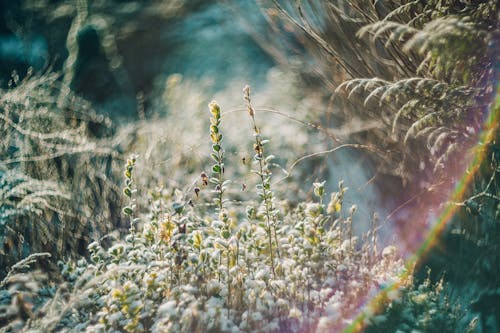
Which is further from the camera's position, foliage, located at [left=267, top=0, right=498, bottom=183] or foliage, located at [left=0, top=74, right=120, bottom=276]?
foliage, located at [left=0, top=74, right=120, bottom=276]

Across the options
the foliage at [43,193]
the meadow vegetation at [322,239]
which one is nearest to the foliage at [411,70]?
the meadow vegetation at [322,239]

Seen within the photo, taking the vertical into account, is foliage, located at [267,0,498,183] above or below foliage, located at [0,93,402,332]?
above

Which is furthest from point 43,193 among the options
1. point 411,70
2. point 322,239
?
point 411,70

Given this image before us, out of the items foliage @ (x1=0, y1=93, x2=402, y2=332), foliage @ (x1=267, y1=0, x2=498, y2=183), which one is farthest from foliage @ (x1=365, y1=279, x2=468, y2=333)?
foliage @ (x1=267, y1=0, x2=498, y2=183)

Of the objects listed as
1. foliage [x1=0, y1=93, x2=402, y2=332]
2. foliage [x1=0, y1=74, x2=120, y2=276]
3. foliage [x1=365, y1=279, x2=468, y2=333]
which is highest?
foliage [x1=0, y1=74, x2=120, y2=276]

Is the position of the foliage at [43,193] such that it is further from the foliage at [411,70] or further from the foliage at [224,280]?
the foliage at [411,70]

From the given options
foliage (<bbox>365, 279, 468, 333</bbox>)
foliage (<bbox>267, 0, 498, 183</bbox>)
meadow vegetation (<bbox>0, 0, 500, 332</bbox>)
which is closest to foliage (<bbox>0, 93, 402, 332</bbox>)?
meadow vegetation (<bbox>0, 0, 500, 332</bbox>)

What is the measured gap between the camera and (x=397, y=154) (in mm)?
2898

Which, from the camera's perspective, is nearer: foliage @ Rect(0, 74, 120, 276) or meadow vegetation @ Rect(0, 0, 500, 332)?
meadow vegetation @ Rect(0, 0, 500, 332)

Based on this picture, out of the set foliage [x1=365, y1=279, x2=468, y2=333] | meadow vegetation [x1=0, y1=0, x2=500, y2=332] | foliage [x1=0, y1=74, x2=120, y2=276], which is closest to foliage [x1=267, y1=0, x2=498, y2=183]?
meadow vegetation [x1=0, y1=0, x2=500, y2=332]

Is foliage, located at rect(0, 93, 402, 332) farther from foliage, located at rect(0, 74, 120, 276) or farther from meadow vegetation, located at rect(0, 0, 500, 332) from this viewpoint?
foliage, located at rect(0, 74, 120, 276)

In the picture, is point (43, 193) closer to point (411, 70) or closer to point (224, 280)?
point (224, 280)

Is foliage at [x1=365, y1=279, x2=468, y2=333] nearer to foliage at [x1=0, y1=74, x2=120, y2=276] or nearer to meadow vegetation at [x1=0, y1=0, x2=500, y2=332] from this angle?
meadow vegetation at [x1=0, y1=0, x2=500, y2=332]

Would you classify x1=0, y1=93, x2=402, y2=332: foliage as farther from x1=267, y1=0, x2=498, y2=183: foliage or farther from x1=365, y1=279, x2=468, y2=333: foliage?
x1=267, y1=0, x2=498, y2=183: foliage
